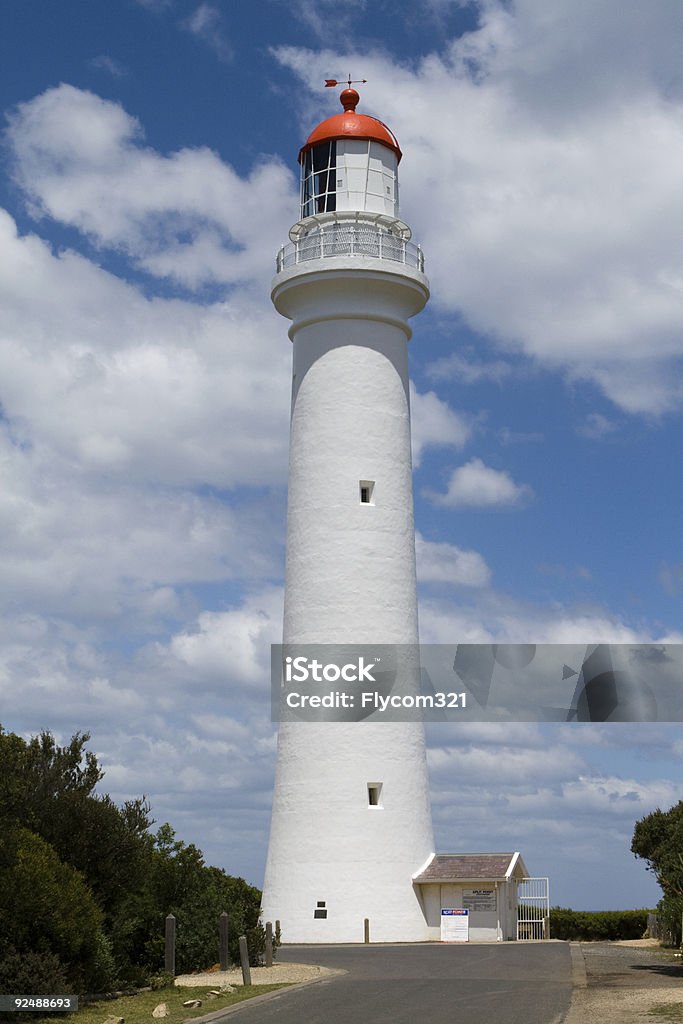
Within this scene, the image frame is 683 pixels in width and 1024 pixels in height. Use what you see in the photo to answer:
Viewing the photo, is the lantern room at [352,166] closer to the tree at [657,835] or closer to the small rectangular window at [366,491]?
the small rectangular window at [366,491]

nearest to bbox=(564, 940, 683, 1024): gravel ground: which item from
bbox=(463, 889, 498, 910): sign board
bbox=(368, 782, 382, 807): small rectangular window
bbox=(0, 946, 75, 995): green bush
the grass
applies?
bbox=(463, 889, 498, 910): sign board

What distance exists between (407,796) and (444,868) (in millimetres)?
2189

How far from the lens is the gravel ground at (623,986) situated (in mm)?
16578

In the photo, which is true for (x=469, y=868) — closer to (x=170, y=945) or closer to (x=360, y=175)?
(x=170, y=945)

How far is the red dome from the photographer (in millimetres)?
36219

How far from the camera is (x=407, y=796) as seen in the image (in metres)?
33.8

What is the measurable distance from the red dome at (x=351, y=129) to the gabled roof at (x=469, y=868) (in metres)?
20.5

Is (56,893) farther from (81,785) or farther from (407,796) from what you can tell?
(407,796)

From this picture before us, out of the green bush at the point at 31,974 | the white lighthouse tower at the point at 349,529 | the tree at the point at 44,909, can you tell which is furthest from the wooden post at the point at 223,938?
the white lighthouse tower at the point at 349,529

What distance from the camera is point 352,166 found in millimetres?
36594

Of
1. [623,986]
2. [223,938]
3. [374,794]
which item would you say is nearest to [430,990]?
[623,986]

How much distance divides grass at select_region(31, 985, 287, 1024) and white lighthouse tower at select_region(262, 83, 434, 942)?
11.5m

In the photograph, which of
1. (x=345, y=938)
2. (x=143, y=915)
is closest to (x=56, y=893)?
(x=143, y=915)

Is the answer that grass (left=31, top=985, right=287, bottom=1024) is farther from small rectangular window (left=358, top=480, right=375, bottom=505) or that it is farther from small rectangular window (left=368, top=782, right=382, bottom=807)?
small rectangular window (left=358, top=480, right=375, bottom=505)
